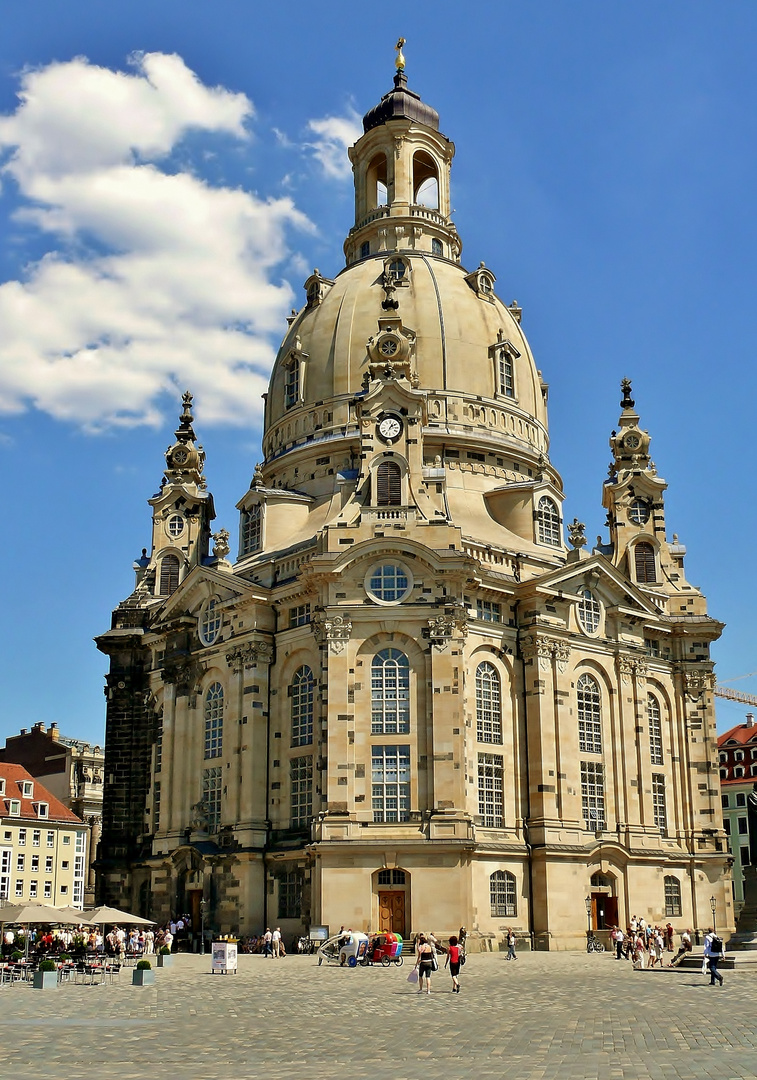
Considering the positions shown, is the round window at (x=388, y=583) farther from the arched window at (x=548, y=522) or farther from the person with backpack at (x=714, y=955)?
the person with backpack at (x=714, y=955)

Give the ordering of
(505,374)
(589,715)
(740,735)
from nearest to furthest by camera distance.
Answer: (589,715)
(505,374)
(740,735)

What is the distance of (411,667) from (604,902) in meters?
18.1

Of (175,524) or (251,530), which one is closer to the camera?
(251,530)

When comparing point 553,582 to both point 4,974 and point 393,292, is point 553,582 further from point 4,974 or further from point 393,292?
point 4,974

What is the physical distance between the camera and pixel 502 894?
63969 millimetres

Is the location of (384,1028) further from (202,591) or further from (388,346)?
(388,346)

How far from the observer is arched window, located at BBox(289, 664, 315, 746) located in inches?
2638

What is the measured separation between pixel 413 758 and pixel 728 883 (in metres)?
25.5

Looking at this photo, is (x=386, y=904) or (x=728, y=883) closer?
(x=386, y=904)

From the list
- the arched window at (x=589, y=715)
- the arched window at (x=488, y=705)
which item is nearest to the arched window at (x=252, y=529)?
the arched window at (x=488, y=705)

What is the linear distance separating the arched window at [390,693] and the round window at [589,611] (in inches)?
544

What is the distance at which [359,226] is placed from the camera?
3669 inches

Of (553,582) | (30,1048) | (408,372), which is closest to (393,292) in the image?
(408,372)

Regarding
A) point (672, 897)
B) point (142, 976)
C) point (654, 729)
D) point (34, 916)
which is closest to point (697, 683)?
point (654, 729)
